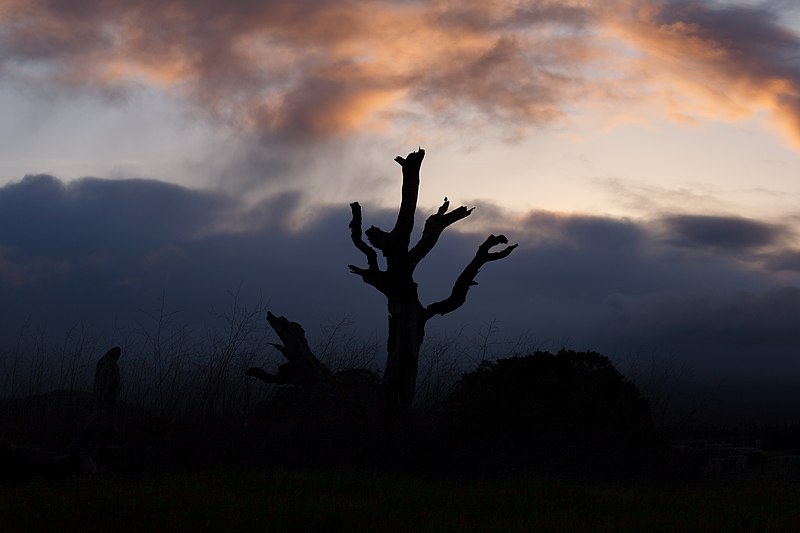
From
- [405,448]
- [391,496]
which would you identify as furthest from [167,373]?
[391,496]

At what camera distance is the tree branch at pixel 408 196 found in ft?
46.8

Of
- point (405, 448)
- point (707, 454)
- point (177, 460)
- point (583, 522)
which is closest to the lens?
point (583, 522)

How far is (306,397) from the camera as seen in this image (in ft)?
45.2

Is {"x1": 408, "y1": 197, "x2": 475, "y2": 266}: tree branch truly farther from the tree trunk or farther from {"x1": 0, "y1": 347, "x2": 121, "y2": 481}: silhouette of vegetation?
{"x1": 0, "y1": 347, "x2": 121, "y2": 481}: silhouette of vegetation

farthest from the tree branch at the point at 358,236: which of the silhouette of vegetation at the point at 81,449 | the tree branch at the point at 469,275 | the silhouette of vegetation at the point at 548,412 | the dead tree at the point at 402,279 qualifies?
the silhouette of vegetation at the point at 81,449

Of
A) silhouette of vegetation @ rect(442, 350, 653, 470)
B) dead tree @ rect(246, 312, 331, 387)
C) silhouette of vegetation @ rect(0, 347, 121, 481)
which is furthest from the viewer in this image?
dead tree @ rect(246, 312, 331, 387)

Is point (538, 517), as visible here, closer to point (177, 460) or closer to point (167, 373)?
point (177, 460)

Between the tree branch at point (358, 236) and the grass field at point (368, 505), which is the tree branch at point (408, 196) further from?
the grass field at point (368, 505)

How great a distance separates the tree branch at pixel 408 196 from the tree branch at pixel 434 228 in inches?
10.0

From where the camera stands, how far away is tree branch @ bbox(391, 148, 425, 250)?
14250 millimetres

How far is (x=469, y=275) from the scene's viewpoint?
1506 cm

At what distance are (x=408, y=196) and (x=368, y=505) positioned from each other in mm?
7412

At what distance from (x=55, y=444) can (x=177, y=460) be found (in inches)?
80.5

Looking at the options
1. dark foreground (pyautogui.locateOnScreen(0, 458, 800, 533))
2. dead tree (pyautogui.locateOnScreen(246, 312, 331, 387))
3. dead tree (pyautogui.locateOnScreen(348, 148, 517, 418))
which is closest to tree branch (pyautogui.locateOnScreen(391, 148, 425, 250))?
dead tree (pyautogui.locateOnScreen(348, 148, 517, 418))
